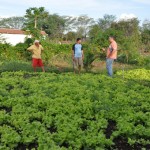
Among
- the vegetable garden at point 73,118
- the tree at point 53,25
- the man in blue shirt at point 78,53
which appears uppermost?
the tree at point 53,25

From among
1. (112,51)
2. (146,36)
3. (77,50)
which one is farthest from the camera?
(146,36)

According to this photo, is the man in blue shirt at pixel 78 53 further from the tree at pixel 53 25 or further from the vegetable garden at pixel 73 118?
the tree at pixel 53 25

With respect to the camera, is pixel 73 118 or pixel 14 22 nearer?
pixel 73 118

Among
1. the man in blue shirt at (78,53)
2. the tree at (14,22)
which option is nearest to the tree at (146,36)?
the man in blue shirt at (78,53)

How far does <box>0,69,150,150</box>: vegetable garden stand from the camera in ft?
20.2

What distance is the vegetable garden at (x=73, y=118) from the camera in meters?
6.16

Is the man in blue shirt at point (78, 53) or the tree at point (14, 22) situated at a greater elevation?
the tree at point (14, 22)

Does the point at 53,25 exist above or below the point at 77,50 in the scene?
above

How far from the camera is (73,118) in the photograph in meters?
7.27

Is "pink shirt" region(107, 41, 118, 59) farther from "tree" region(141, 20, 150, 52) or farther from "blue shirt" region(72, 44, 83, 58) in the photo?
"tree" region(141, 20, 150, 52)

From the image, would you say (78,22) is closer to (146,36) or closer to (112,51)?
(146,36)

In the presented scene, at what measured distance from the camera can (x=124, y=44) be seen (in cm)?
2470

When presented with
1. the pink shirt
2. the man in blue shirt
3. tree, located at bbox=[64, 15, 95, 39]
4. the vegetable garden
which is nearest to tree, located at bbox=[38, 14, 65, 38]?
tree, located at bbox=[64, 15, 95, 39]

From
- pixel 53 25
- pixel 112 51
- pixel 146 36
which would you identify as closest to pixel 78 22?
pixel 53 25
